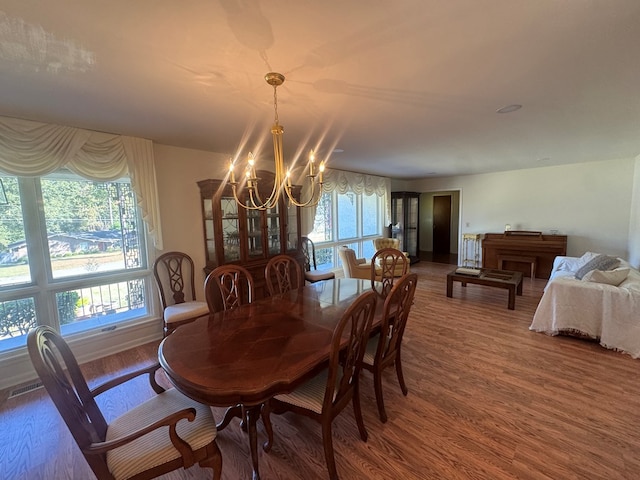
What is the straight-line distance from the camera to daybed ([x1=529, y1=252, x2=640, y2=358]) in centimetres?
266

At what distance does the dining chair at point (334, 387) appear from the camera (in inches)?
52.6

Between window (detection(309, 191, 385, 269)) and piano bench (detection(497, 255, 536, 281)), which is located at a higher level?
window (detection(309, 191, 385, 269))

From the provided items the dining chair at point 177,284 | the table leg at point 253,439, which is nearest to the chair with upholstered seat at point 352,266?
the dining chair at point 177,284

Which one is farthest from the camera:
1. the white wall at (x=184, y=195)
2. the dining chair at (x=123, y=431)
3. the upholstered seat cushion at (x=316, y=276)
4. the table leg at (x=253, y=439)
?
the upholstered seat cushion at (x=316, y=276)

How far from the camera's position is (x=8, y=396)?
2273 mm

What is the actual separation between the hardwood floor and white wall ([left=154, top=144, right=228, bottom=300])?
4.30 feet

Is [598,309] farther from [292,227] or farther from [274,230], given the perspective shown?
[274,230]

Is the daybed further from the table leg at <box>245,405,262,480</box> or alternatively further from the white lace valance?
the white lace valance

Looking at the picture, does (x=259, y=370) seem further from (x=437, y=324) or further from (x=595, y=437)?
(x=437, y=324)

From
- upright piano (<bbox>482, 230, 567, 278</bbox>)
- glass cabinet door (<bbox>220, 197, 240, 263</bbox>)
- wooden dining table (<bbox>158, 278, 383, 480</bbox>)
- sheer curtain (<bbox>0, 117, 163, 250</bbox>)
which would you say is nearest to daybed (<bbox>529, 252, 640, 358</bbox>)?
upright piano (<bbox>482, 230, 567, 278</bbox>)

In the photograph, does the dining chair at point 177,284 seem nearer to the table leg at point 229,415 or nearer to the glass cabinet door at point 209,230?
the glass cabinet door at point 209,230

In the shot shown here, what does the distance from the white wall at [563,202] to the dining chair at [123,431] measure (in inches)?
273

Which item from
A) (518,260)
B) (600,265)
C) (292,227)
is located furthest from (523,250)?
(292,227)

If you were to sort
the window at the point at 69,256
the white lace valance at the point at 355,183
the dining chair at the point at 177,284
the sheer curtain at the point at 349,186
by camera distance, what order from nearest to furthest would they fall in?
1. the window at the point at 69,256
2. the dining chair at the point at 177,284
3. the sheer curtain at the point at 349,186
4. the white lace valance at the point at 355,183
